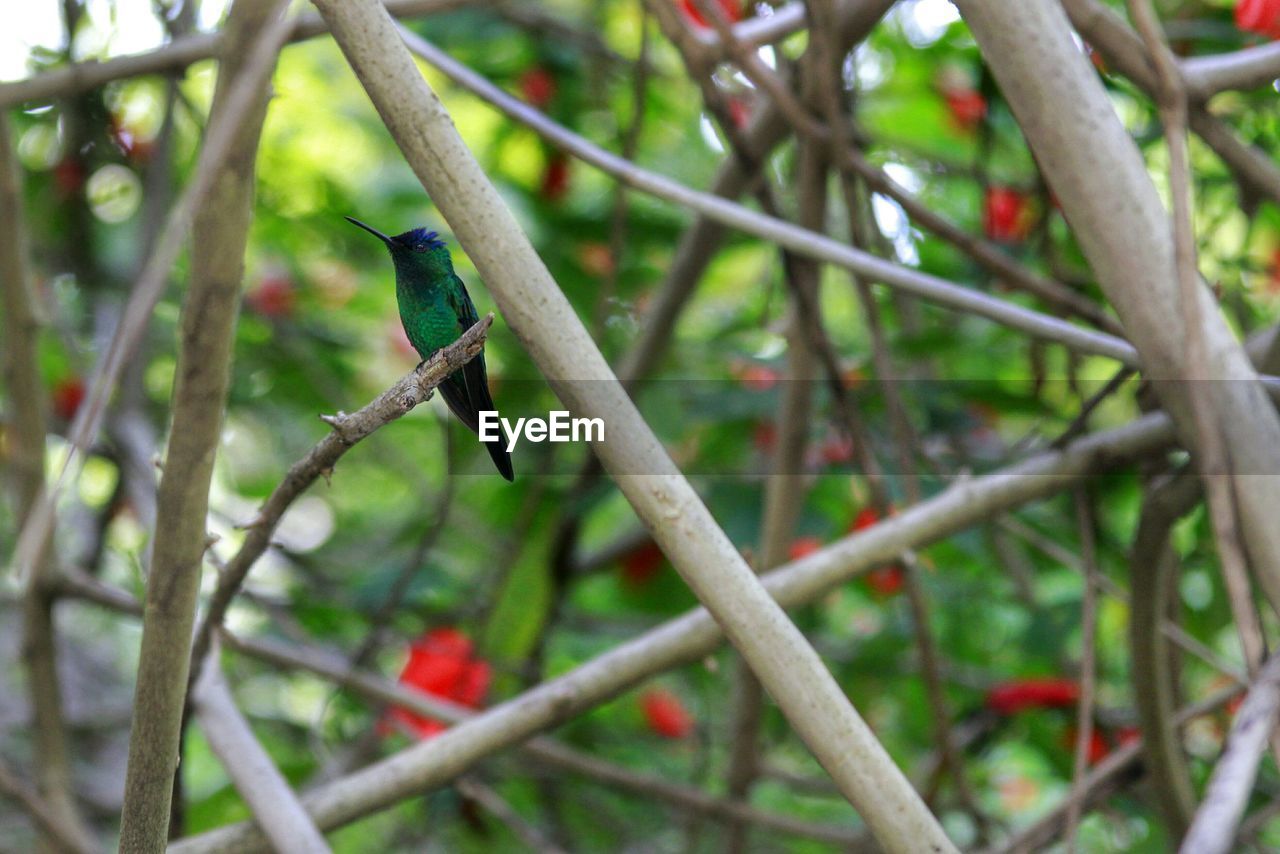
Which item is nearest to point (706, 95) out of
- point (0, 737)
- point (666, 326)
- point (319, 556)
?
point (666, 326)

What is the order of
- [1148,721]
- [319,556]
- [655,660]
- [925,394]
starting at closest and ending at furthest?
1. [655,660]
2. [1148,721]
3. [925,394]
4. [319,556]

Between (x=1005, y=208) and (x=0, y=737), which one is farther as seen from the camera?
(x=0, y=737)

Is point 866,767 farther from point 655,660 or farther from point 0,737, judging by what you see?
point 0,737

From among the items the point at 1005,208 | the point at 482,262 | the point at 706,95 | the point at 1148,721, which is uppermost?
the point at 706,95

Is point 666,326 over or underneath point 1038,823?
over

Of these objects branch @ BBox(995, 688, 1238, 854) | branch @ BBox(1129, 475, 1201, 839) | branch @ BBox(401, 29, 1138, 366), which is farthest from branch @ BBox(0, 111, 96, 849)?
branch @ BBox(1129, 475, 1201, 839)

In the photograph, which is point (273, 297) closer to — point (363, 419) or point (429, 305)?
point (429, 305)

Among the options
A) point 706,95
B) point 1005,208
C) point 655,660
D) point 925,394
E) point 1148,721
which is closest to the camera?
point 655,660
